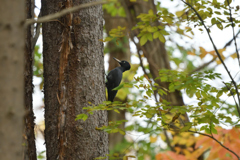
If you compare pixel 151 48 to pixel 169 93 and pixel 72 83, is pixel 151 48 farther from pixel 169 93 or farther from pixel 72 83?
pixel 72 83

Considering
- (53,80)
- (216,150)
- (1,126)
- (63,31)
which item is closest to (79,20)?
(63,31)

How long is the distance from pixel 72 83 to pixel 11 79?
1.35 m

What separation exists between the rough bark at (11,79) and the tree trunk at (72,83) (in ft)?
4.14

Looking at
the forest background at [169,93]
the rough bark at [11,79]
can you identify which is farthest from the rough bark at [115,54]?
the rough bark at [11,79]

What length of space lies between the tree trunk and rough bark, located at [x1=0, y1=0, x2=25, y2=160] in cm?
126

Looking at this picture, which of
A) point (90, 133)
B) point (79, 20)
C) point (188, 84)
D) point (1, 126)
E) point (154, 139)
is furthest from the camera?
point (154, 139)

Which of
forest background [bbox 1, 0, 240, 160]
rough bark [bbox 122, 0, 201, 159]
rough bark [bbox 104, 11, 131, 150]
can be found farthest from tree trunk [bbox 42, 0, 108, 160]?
rough bark [bbox 104, 11, 131, 150]

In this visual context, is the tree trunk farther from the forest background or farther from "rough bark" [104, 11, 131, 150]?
"rough bark" [104, 11, 131, 150]

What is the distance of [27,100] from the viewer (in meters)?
2.10

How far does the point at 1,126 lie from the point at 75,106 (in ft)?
4.33

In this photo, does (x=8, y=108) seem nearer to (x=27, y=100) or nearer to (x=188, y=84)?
(x=27, y=100)

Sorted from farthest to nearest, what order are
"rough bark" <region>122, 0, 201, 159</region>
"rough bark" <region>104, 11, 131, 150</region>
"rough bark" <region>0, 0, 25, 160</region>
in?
"rough bark" <region>104, 11, 131, 150</region> → "rough bark" <region>122, 0, 201, 159</region> → "rough bark" <region>0, 0, 25, 160</region>

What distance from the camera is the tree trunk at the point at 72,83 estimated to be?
79.7 inches

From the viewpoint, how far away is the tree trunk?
2.03m
